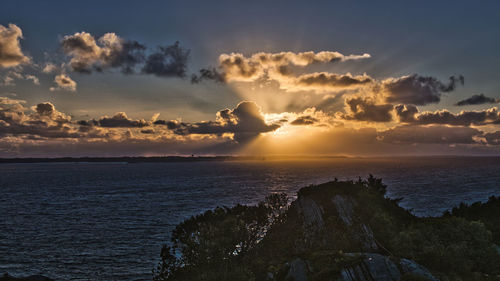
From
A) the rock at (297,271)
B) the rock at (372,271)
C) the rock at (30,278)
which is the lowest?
the rock at (30,278)

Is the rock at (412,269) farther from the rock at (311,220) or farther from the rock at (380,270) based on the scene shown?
the rock at (311,220)

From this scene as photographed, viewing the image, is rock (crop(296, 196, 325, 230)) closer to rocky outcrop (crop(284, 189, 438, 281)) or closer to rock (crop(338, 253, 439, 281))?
rocky outcrop (crop(284, 189, 438, 281))

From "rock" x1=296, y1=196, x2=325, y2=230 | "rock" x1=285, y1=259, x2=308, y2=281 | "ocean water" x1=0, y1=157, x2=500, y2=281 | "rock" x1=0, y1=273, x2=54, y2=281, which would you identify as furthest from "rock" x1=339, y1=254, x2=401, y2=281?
"rock" x1=0, y1=273, x2=54, y2=281

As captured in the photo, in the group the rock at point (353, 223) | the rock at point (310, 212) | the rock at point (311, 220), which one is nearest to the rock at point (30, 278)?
the rock at point (311, 220)

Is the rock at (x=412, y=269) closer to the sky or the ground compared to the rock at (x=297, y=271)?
closer to the sky

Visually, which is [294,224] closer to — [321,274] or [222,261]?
[222,261]

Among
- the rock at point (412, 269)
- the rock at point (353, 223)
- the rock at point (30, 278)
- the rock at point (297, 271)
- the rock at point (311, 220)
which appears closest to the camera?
the rock at point (412, 269)

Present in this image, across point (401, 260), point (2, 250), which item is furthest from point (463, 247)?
point (2, 250)

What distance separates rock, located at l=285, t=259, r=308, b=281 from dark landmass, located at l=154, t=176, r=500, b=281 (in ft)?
0.35

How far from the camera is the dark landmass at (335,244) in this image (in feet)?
106

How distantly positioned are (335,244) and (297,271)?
13.9 m

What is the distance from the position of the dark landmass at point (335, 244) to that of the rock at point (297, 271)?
0.11 m

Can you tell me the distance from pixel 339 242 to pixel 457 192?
11969cm

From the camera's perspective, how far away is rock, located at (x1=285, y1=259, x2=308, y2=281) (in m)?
32.6
